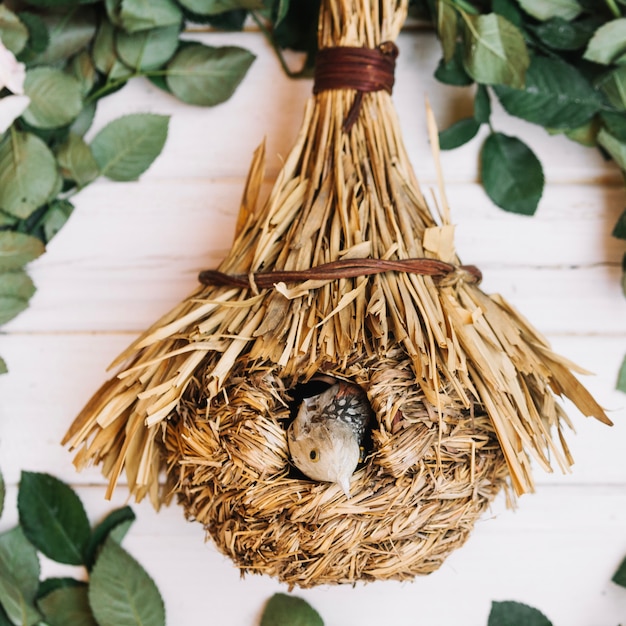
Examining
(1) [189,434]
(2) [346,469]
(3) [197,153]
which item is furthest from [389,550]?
(3) [197,153]

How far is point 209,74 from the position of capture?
810 mm

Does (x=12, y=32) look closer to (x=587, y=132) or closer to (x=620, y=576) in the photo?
(x=587, y=132)

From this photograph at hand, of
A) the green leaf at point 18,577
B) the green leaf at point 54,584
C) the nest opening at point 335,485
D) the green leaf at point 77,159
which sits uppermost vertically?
the green leaf at point 77,159

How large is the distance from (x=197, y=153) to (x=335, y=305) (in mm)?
360

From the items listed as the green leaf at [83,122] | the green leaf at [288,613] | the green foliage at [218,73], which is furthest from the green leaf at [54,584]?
the green leaf at [83,122]

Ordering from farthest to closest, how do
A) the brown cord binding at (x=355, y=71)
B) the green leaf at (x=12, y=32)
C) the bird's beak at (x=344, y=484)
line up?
1. the green leaf at (x=12, y=32)
2. the brown cord binding at (x=355, y=71)
3. the bird's beak at (x=344, y=484)

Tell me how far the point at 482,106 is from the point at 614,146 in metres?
0.16

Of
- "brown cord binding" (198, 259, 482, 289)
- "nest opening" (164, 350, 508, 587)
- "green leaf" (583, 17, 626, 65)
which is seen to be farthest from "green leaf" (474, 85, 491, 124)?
"nest opening" (164, 350, 508, 587)

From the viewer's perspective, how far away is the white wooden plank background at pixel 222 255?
82 centimetres

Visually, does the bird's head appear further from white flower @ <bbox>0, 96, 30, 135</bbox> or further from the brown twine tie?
white flower @ <bbox>0, 96, 30, 135</bbox>

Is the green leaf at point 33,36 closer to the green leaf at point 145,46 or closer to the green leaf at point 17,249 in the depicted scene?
the green leaf at point 145,46

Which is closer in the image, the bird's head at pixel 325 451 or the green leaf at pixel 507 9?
the bird's head at pixel 325 451

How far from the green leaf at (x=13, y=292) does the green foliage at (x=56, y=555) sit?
0.20 m

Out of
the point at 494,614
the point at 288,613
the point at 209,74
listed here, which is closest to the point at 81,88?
the point at 209,74
